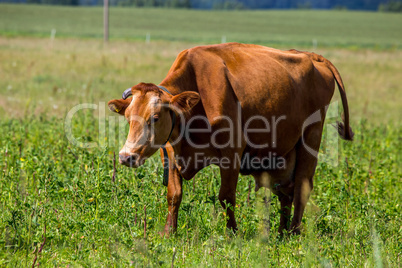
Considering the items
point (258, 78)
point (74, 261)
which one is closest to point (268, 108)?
point (258, 78)

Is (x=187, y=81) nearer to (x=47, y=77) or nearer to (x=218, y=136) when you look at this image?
(x=218, y=136)

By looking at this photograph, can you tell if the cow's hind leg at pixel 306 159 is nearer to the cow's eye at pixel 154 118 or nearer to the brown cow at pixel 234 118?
the brown cow at pixel 234 118

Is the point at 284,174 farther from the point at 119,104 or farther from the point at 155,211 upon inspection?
the point at 119,104

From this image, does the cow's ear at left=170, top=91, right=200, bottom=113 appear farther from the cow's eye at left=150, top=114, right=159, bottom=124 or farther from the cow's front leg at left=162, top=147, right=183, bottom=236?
the cow's front leg at left=162, top=147, right=183, bottom=236

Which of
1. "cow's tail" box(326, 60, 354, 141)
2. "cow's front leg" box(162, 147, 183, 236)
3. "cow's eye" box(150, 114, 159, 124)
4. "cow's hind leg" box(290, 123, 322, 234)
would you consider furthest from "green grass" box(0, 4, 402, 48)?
"cow's eye" box(150, 114, 159, 124)

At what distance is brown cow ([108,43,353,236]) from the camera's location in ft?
14.8

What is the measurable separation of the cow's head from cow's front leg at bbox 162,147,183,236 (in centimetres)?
57

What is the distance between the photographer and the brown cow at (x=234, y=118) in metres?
4.52

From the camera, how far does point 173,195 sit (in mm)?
5004

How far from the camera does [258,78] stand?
544 centimetres

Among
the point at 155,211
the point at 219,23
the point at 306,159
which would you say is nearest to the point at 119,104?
the point at 155,211

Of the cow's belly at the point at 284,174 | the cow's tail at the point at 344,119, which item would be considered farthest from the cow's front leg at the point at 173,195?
the cow's tail at the point at 344,119

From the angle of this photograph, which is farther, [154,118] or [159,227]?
[154,118]

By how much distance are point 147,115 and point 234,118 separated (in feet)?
3.29
